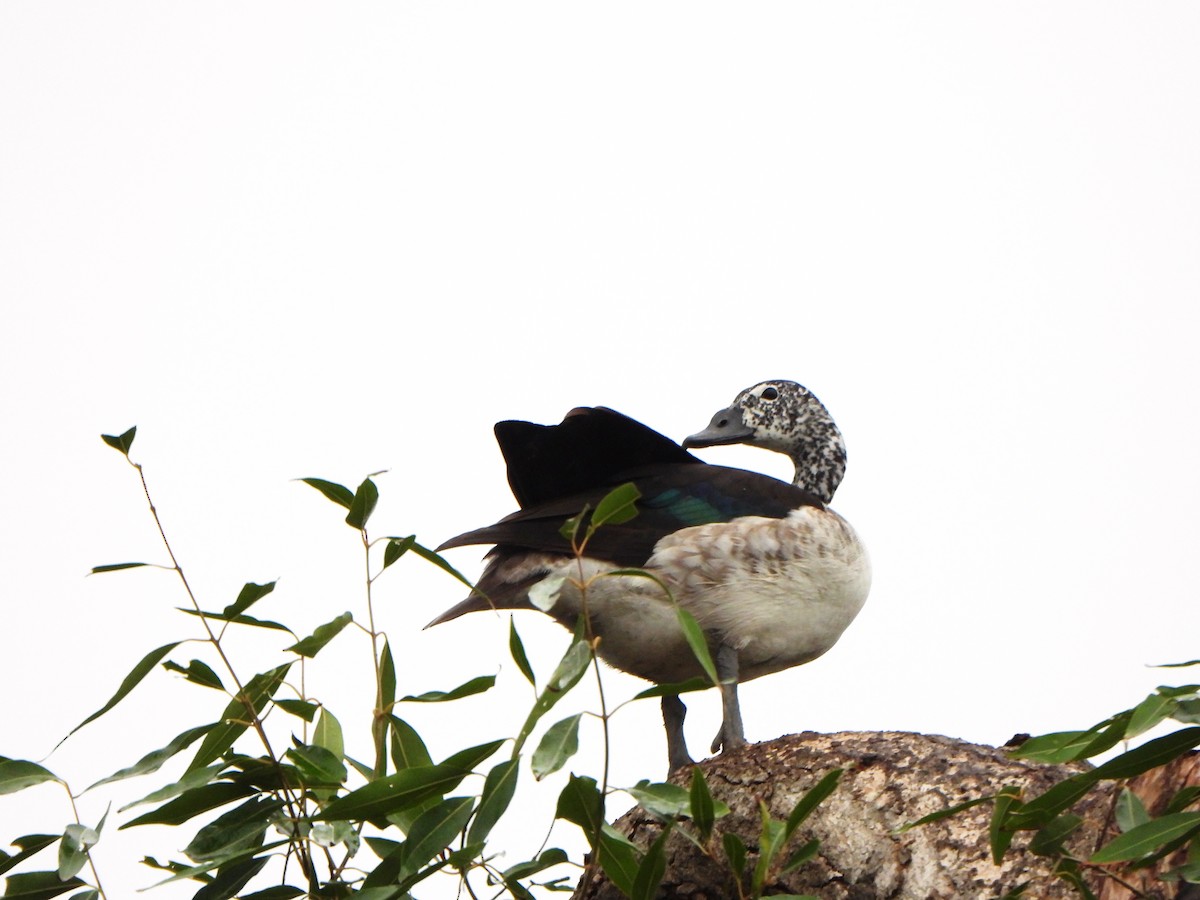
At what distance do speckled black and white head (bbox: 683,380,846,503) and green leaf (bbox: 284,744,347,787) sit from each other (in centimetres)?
425

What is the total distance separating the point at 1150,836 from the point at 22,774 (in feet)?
6.56

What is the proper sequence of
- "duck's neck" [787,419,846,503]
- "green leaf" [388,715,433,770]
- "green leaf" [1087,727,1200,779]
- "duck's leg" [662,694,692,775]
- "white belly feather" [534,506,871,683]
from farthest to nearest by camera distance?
"duck's neck" [787,419,846,503] < "duck's leg" [662,694,692,775] < "white belly feather" [534,506,871,683] < "green leaf" [388,715,433,770] < "green leaf" [1087,727,1200,779]

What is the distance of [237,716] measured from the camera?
2.73 m

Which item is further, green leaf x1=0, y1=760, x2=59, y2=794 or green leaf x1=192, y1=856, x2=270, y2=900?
green leaf x1=192, y1=856, x2=270, y2=900

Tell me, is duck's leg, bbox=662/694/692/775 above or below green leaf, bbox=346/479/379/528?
below

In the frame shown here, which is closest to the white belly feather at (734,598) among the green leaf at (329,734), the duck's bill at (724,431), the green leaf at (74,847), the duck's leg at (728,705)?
the duck's leg at (728,705)

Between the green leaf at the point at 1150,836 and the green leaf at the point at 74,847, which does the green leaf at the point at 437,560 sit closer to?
the green leaf at the point at 74,847

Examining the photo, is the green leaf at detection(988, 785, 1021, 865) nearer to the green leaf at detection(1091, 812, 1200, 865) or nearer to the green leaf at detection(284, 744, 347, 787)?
the green leaf at detection(1091, 812, 1200, 865)

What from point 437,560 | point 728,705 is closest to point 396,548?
point 437,560

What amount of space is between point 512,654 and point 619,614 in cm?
277

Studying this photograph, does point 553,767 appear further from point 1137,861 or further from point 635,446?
point 635,446

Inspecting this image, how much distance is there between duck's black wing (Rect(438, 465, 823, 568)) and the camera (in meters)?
5.00

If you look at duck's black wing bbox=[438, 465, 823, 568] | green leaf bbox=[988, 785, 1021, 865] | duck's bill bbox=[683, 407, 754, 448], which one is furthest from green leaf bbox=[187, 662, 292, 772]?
duck's bill bbox=[683, 407, 754, 448]

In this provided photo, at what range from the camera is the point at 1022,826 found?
2486 millimetres
